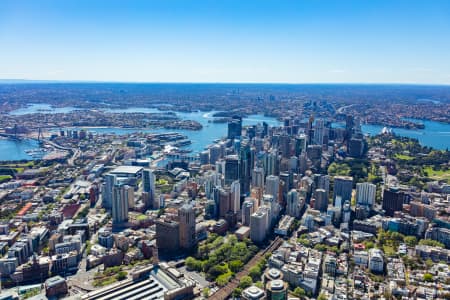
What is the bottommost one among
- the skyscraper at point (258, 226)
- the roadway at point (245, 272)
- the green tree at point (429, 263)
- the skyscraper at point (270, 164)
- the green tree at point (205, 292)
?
the roadway at point (245, 272)

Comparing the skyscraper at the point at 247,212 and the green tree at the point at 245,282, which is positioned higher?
the skyscraper at the point at 247,212

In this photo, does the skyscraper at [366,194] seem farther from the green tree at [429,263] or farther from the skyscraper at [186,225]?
the skyscraper at [186,225]

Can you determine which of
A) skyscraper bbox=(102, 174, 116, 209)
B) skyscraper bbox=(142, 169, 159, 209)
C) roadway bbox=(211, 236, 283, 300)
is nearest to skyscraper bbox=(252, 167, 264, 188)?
roadway bbox=(211, 236, 283, 300)

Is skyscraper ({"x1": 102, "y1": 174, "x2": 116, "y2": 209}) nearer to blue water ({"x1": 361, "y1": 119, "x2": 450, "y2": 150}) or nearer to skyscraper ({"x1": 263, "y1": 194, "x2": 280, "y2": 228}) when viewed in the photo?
skyscraper ({"x1": 263, "y1": 194, "x2": 280, "y2": 228})

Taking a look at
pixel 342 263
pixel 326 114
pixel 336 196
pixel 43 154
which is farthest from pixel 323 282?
pixel 326 114

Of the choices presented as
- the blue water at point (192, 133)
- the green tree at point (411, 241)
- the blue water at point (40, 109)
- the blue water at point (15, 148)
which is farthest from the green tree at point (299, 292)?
the blue water at point (40, 109)

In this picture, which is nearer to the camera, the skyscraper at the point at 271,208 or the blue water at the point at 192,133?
the skyscraper at the point at 271,208

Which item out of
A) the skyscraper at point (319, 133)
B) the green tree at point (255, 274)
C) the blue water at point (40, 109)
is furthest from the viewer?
the blue water at point (40, 109)
